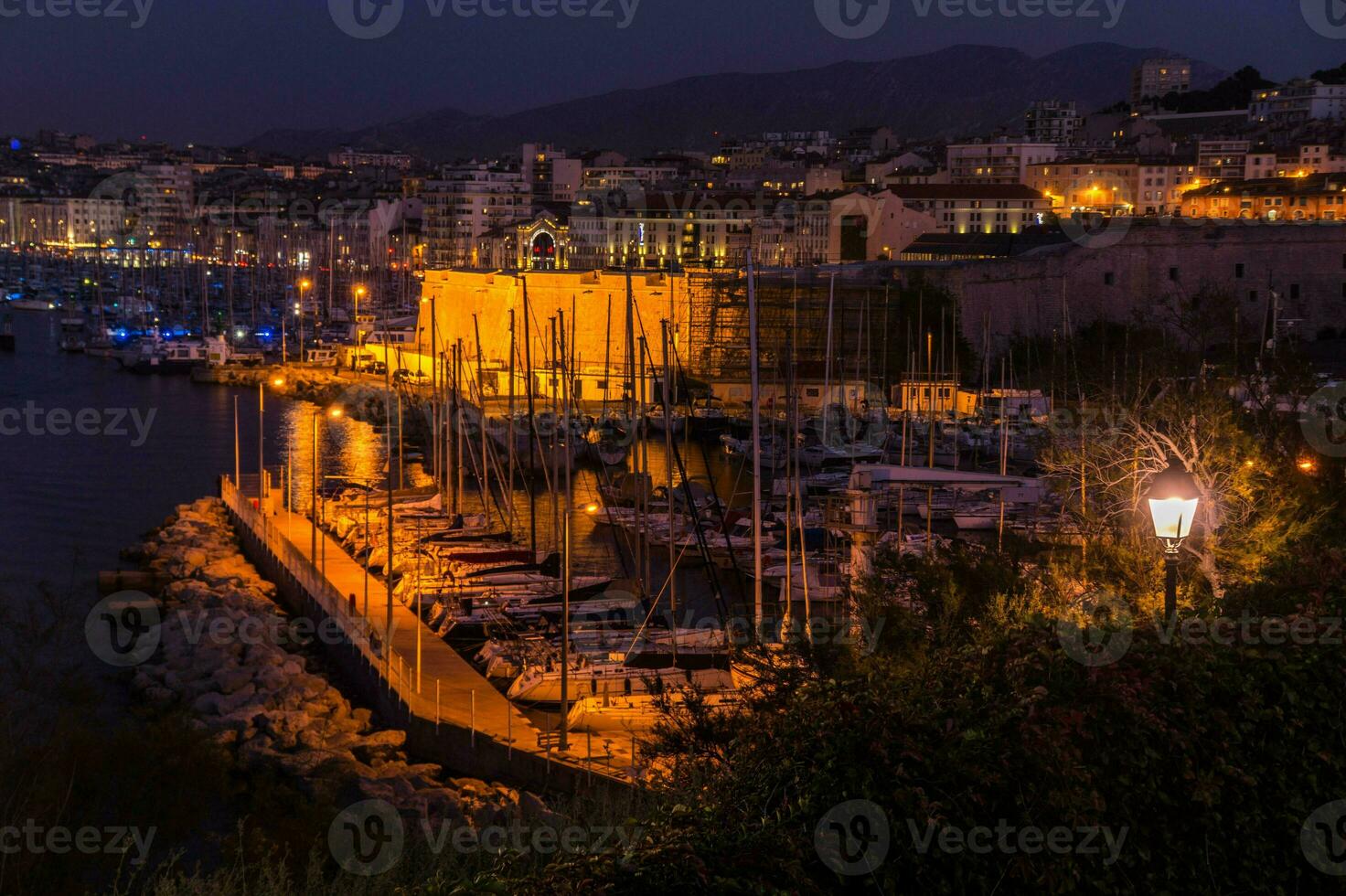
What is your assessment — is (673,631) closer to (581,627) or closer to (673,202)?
(581,627)

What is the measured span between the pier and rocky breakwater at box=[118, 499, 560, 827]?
12 cm

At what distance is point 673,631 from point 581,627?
2.60ft

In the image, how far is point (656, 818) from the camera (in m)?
2.68

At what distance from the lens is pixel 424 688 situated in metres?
6.82

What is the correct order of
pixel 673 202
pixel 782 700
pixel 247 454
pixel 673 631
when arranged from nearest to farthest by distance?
pixel 782 700
pixel 673 631
pixel 247 454
pixel 673 202

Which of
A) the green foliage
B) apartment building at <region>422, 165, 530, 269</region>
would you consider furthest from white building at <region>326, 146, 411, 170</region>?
the green foliage

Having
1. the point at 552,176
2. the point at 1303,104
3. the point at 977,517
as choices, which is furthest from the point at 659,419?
the point at 552,176

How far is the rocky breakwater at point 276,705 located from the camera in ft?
18.3

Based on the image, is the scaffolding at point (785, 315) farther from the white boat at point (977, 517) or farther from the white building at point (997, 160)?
the white building at point (997, 160)

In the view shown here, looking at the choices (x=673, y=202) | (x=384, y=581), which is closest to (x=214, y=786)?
(x=384, y=581)

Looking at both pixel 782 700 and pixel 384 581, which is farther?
pixel 384 581

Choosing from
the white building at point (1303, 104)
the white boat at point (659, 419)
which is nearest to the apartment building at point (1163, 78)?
the white building at point (1303, 104)

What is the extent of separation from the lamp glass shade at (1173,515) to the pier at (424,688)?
2.48 metres

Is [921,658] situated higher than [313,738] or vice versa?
[921,658]
